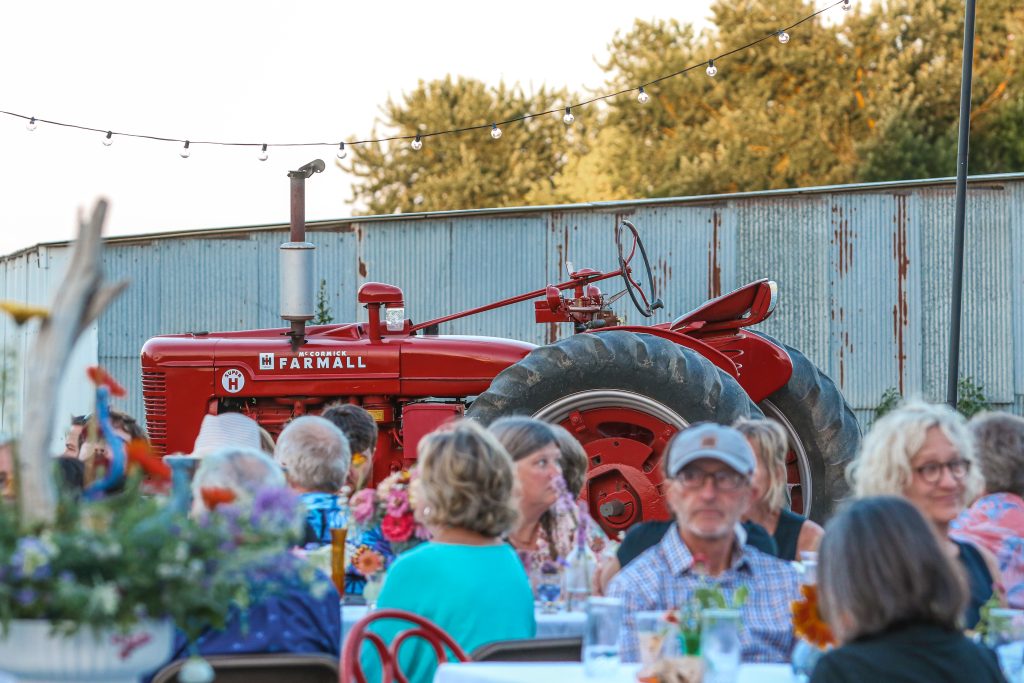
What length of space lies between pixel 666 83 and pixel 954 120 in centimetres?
662

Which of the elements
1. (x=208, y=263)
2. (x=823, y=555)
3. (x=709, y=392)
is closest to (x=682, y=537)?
(x=823, y=555)

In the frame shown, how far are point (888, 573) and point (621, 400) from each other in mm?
4437

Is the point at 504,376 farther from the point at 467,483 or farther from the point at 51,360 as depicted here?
the point at 51,360

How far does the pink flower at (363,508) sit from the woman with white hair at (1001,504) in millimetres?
1724

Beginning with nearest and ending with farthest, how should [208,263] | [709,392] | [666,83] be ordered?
[709,392] → [208,263] → [666,83]

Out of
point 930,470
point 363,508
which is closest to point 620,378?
point 363,508

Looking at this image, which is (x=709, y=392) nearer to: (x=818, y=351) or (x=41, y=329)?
(x=41, y=329)

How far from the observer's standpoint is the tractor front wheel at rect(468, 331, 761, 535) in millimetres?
6797

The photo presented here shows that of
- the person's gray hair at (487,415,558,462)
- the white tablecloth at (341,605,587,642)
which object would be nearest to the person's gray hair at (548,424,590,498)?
the person's gray hair at (487,415,558,462)

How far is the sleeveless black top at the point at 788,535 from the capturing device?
15.0 ft

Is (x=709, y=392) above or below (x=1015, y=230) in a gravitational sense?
below

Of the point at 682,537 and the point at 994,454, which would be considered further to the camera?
the point at 994,454

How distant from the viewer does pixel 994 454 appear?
436cm

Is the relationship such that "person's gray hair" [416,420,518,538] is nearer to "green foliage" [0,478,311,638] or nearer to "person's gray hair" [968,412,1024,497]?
"green foliage" [0,478,311,638]
